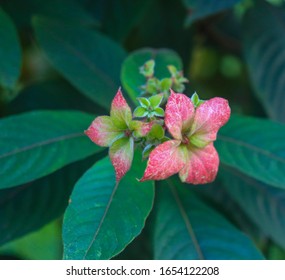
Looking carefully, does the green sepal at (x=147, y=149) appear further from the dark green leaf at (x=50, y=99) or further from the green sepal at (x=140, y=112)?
the dark green leaf at (x=50, y=99)

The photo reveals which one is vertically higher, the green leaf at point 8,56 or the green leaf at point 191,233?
the green leaf at point 8,56

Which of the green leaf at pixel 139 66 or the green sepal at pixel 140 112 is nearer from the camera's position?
the green sepal at pixel 140 112

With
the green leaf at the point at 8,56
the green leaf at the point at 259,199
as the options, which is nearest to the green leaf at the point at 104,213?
the green leaf at the point at 8,56

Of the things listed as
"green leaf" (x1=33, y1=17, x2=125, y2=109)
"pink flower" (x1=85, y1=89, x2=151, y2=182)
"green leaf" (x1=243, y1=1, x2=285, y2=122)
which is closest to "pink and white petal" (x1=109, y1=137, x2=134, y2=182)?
"pink flower" (x1=85, y1=89, x2=151, y2=182)

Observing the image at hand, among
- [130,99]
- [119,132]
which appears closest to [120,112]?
[119,132]

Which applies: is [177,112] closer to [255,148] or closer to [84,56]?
[255,148]

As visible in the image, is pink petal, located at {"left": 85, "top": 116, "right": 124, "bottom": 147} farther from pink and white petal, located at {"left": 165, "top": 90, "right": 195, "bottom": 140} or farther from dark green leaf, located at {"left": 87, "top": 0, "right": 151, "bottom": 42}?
dark green leaf, located at {"left": 87, "top": 0, "right": 151, "bottom": 42}

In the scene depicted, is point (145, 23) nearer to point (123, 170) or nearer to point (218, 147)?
point (218, 147)
